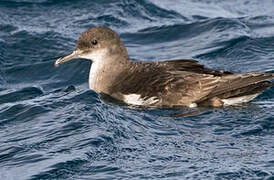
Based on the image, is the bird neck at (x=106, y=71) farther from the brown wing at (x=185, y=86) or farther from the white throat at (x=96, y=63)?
the brown wing at (x=185, y=86)

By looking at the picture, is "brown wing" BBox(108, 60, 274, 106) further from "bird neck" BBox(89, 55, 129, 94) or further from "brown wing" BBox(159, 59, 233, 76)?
"bird neck" BBox(89, 55, 129, 94)

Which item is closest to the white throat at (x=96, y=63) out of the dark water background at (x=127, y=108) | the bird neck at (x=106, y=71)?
the bird neck at (x=106, y=71)

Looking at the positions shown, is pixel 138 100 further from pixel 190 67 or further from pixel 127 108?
pixel 190 67

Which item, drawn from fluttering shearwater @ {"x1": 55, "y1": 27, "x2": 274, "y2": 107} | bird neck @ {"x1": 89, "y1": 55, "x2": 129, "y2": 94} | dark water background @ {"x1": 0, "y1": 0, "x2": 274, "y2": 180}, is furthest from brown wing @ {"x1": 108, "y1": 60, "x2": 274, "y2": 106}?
bird neck @ {"x1": 89, "y1": 55, "x2": 129, "y2": 94}

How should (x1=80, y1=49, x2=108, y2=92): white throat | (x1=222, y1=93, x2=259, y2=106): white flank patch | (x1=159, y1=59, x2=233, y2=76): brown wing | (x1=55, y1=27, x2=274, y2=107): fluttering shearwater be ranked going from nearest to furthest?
(x1=55, y1=27, x2=274, y2=107): fluttering shearwater, (x1=222, y1=93, x2=259, y2=106): white flank patch, (x1=159, y1=59, x2=233, y2=76): brown wing, (x1=80, y1=49, x2=108, y2=92): white throat

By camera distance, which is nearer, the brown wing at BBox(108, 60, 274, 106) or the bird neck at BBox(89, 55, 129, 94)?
the brown wing at BBox(108, 60, 274, 106)

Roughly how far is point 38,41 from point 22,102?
11.1ft

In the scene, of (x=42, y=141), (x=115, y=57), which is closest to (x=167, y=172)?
(x=42, y=141)

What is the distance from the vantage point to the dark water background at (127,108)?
6758 millimetres

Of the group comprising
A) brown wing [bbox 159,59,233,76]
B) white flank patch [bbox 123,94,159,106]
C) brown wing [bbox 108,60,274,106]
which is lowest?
white flank patch [bbox 123,94,159,106]

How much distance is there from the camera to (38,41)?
41.3ft

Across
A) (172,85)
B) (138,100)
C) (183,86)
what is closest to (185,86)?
(183,86)

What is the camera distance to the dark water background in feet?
22.2

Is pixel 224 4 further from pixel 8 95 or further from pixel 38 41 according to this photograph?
pixel 8 95
